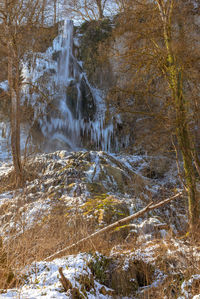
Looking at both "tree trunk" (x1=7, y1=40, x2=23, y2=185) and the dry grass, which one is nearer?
the dry grass

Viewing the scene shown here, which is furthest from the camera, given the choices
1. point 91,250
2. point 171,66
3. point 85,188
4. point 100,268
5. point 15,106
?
point 15,106

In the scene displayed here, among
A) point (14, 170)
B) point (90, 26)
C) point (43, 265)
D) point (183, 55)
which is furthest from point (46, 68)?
point (43, 265)

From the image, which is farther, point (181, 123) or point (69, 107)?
point (69, 107)

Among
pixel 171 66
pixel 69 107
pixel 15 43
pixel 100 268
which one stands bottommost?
pixel 100 268

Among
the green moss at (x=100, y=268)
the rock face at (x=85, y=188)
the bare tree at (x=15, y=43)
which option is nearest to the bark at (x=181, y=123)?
the green moss at (x=100, y=268)

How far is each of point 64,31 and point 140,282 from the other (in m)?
15.6

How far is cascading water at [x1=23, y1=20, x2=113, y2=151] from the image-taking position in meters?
12.4

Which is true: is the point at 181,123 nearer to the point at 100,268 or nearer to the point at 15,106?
the point at 100,268

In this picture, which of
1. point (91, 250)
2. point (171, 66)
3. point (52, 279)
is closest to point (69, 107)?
point (171, 66)

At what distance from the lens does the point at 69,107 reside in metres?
13.0

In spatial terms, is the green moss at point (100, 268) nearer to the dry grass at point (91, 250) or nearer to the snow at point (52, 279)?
the snow at point (52, 279)

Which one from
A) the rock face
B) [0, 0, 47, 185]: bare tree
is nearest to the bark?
the rock face

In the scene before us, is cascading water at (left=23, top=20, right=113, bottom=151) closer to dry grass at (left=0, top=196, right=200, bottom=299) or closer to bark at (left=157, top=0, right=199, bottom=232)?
bark at (left=157, top=0, right=199, bottom=232)

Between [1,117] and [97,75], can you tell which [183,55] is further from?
[1,117]
